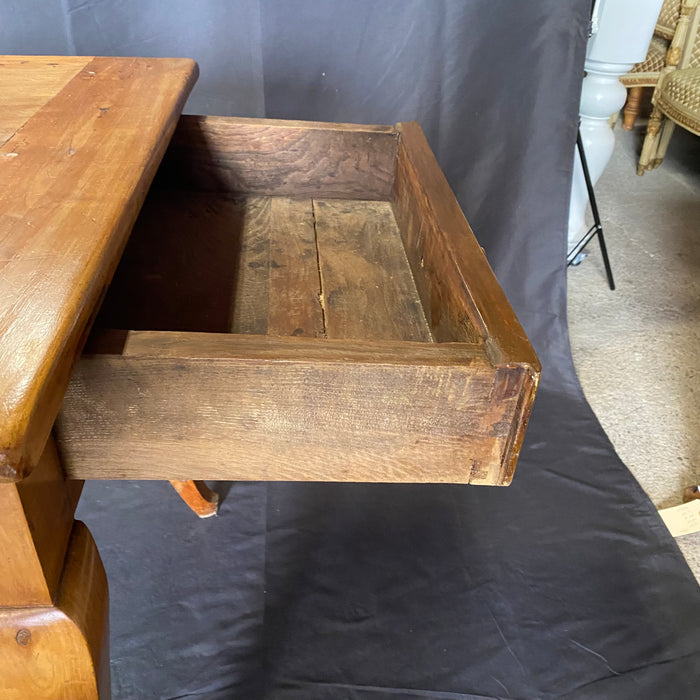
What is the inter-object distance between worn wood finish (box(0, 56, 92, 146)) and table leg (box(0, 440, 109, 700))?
0.32m

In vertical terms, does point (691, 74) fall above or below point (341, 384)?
below

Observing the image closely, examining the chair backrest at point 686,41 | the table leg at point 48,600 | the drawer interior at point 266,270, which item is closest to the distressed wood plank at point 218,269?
the drawer interior at point 266,270

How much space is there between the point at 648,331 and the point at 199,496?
115 centimetres

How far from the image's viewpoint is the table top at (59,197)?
12.7 inches

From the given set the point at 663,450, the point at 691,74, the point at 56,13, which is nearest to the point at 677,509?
the point at 663,450

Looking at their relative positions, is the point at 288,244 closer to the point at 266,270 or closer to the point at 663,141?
the point at 266,270

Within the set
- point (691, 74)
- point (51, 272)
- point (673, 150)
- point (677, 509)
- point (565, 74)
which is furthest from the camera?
point (673, 150)

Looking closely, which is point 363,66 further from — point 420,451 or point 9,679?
point 9,679

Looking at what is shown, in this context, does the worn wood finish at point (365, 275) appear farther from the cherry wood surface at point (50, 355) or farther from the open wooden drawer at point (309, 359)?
the cherry wood surface at point (50, 355)

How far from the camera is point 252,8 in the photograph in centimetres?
120

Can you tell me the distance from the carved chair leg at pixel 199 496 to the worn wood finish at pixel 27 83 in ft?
1.83

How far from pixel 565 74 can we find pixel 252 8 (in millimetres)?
581

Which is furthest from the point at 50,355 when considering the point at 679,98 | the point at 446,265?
the point at 679,98

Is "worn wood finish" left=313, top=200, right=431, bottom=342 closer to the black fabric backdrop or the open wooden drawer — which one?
the open wooden drawer
